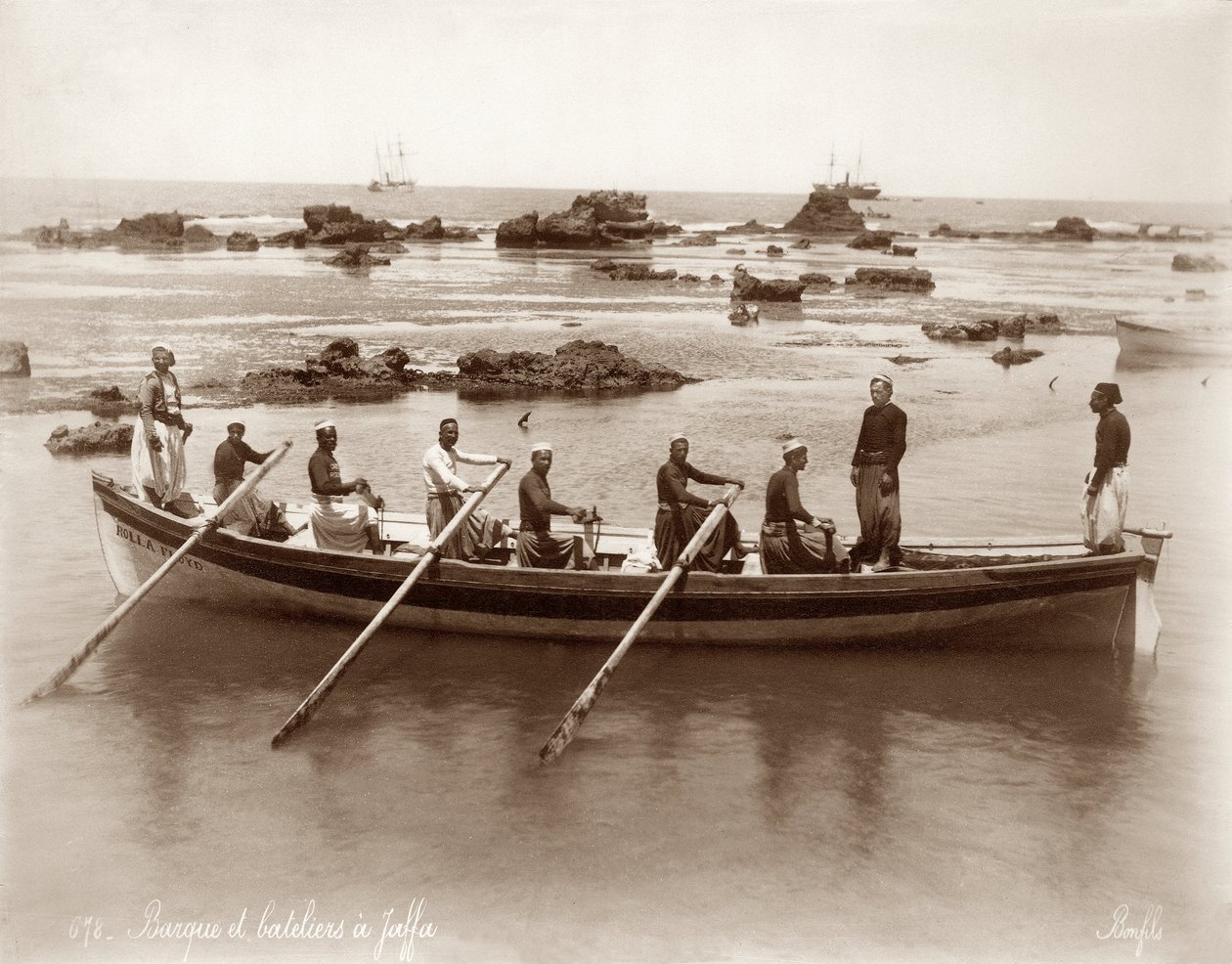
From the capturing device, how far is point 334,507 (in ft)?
36.5

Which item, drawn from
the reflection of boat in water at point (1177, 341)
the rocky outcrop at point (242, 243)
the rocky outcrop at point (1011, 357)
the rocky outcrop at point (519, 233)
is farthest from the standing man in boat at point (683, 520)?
the rocky outcrop at point (519, 233)

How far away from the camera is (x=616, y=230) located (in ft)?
243

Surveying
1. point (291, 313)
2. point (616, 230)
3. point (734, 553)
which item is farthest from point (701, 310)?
point (616, 230)

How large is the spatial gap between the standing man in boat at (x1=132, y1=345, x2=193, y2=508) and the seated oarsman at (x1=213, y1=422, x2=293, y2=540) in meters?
0.47

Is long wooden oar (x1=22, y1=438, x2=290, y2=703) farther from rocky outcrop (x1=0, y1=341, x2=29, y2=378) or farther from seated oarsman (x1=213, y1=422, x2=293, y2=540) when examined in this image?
rocky outcrop (x1=0, y1=341, x2=29, y2=378)

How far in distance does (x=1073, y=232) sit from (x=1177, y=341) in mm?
73714

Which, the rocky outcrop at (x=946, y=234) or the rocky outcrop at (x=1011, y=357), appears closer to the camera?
the rocky outcrop at (x=1011, y=357)

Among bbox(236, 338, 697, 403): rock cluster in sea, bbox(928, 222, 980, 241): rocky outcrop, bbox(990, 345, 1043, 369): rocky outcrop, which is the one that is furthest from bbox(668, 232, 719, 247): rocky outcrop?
bbox(236, 338, 697, 403): rock cluster in sea

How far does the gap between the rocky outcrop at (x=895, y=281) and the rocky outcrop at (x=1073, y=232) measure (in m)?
53.9

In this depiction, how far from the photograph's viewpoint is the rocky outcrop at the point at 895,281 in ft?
155

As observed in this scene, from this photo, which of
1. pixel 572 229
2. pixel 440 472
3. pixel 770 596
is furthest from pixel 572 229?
pixel 770 596

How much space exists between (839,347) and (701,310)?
8.60 meters

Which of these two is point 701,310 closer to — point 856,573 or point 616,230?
point 856,573

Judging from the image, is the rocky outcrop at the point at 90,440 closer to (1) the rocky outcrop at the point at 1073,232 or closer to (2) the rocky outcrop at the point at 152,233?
(2) the rocky outcrop at the point at 152,233
